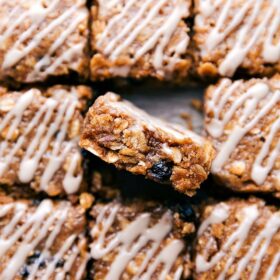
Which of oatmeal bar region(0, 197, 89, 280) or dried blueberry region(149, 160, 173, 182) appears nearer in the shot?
dried blueberry region(149, 160, 173, 182)

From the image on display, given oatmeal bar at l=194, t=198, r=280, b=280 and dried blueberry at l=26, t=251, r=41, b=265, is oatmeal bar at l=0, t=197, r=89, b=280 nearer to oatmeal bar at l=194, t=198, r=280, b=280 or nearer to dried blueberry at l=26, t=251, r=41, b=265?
dried blueberry at l=26, t=251, r=41, b=265

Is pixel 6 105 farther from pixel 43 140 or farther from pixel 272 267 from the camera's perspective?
pixel 272 267

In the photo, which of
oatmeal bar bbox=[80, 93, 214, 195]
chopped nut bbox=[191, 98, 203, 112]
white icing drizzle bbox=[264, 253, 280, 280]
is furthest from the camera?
chopped nut bbox=[191, 98, 203, 112]

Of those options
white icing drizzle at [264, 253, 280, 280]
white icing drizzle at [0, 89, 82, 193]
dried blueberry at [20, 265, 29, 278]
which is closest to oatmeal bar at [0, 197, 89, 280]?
dried blueberry at [20, 265, 29, 278]

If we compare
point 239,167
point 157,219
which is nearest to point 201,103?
point 239,167

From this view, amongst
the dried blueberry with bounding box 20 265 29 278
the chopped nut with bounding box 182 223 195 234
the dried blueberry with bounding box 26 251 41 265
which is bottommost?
the dried blueberry with bounding box 20 265 29 278

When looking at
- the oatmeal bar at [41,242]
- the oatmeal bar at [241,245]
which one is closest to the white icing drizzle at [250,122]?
the oatmeal bar at [241,245]
